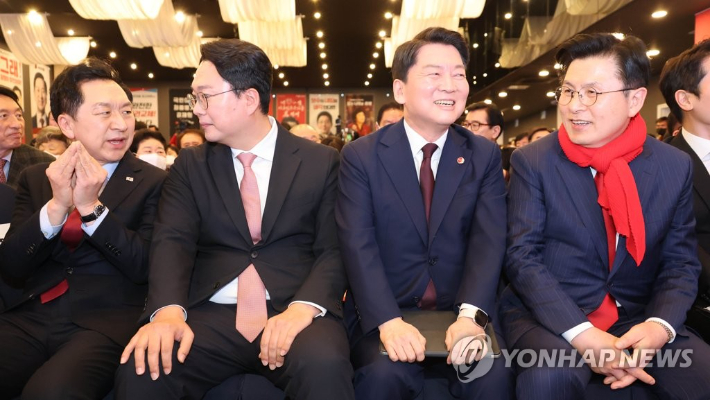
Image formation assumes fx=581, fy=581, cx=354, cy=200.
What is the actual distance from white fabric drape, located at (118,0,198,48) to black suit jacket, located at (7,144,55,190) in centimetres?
536

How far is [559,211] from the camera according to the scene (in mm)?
2199

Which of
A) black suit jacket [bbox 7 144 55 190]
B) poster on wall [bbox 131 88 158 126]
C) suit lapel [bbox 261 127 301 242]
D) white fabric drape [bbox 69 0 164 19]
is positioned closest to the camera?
suit lapel [bbox 261 127 301 242]

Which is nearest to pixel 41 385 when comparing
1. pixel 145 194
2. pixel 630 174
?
pixel 145 194

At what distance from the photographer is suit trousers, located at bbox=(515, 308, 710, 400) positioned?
6.19 ft

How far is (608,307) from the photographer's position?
2148 millimetres

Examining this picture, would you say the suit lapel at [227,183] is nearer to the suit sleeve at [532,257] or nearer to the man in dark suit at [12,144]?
the suit sleeve at [532,257]

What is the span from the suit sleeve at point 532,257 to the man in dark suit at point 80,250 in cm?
148

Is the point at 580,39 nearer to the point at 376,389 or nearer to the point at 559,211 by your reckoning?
the point at 559,211

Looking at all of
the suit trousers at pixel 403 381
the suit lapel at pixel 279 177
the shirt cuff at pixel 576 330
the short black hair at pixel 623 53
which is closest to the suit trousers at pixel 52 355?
the suit lapel at pixel 279 177

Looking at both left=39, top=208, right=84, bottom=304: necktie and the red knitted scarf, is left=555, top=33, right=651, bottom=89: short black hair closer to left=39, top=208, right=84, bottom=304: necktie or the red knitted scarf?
the red knitted scarf

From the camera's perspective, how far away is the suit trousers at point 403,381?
6.43 ft

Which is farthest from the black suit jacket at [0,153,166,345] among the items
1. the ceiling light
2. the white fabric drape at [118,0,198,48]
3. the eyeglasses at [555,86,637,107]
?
the ceiling light

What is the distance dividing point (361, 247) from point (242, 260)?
1.57 feet

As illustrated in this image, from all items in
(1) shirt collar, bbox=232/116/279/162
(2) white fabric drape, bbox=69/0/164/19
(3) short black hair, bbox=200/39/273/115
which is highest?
(2) white fabric drape, bbox=69/0/164/19
